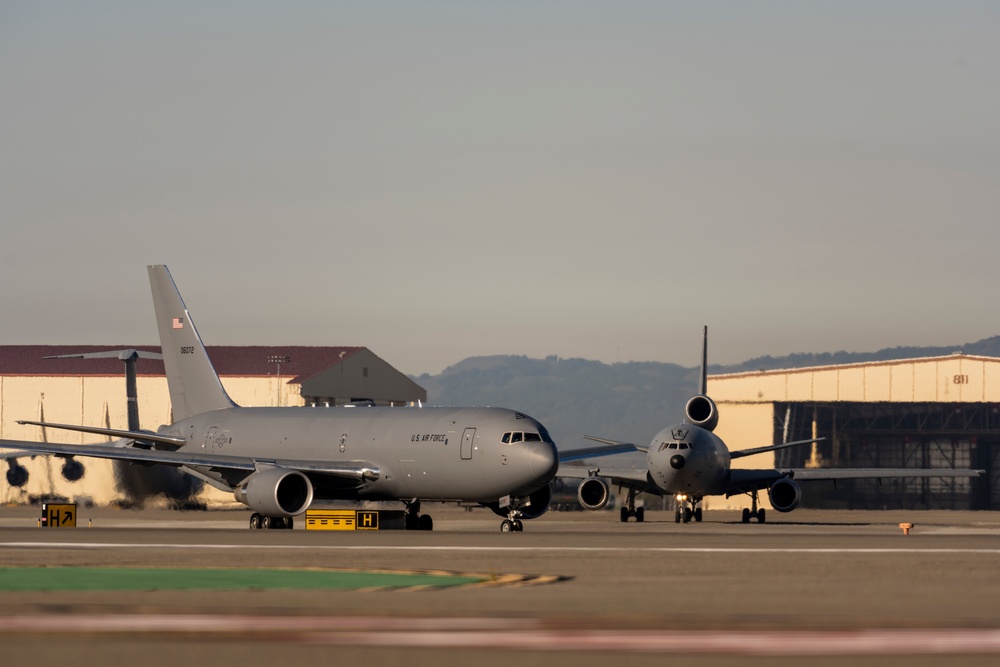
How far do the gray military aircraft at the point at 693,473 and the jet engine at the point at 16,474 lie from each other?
33357 mm

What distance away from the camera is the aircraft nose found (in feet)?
156

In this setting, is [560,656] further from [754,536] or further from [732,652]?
[754,536]

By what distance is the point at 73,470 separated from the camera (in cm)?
7919

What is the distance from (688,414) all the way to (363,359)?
52.1 metres

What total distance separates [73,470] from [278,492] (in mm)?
Answer: 33034

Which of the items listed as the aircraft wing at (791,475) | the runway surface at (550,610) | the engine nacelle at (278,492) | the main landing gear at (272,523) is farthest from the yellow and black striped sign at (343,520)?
the aircraft wing at (791,475)

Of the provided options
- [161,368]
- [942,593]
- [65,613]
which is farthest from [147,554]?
[161,368]

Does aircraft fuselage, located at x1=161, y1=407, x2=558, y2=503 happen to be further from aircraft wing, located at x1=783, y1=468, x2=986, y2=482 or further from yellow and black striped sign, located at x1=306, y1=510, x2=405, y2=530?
aircraft wing, located at x1=783, y1=468, x2=986, y2=482

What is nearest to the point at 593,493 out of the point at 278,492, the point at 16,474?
the point at 278,492

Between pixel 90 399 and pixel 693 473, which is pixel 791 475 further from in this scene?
pixel 90 399

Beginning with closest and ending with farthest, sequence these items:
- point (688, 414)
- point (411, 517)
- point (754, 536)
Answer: point (754, 536) < point (411, 517) < point (688, 414)

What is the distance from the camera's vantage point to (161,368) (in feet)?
348

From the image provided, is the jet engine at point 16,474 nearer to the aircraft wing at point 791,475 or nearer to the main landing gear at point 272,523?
the main landing gear at point 272,523

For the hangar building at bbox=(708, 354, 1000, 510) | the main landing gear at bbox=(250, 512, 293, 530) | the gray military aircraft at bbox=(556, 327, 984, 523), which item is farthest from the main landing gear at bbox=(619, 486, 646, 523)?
the hangar building at bbox=(708, 354, 1000, 510)
